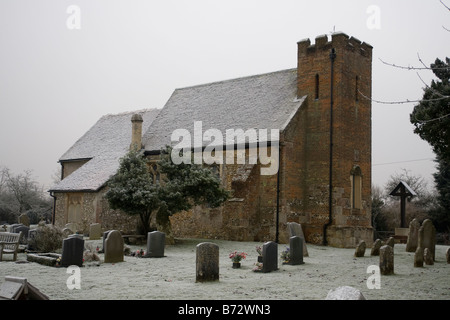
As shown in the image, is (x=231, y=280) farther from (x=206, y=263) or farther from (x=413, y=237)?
(x=413, y=237)

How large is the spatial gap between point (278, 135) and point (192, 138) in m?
6.38

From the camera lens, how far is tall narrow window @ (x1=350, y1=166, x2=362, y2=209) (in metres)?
25.5

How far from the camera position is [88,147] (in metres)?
36.8

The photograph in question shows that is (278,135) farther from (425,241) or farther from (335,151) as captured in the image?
(425,241)

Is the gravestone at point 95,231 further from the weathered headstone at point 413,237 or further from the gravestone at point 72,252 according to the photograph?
the weathered headstone at point 413,237

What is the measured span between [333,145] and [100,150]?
18.2 metres

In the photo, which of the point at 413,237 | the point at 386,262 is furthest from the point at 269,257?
the point at 413,237

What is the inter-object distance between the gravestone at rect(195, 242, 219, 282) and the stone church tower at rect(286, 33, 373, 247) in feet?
40.2

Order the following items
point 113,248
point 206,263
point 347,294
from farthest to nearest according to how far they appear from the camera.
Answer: point 113,248 < point 206,263 < point 347,294

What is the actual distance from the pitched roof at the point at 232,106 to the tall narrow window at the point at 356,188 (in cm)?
487

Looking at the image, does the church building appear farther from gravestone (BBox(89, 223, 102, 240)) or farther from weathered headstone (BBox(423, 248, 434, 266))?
weathered headstone (BBox(423, 248, 434, 266))

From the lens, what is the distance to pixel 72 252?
14500mm

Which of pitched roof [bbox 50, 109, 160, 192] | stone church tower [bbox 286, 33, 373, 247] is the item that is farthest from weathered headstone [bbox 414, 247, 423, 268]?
pitched roof [bbox 50, 109, 160, 192]
